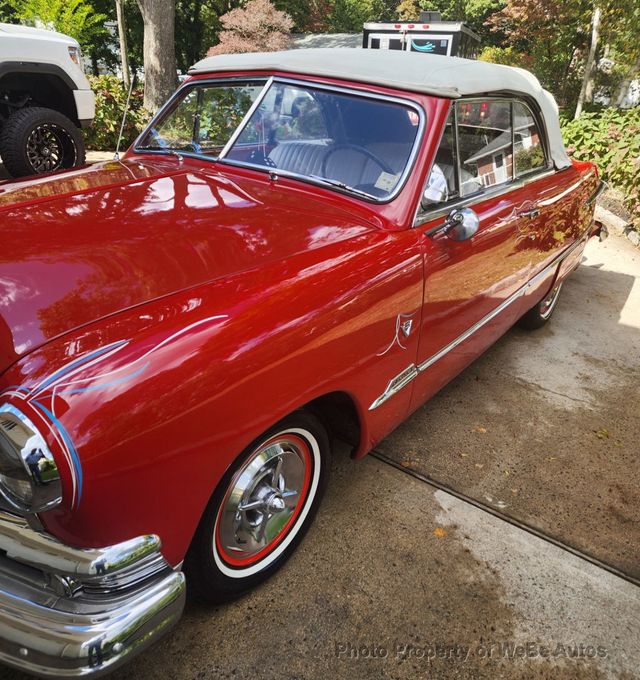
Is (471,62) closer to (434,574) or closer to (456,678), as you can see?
(434,574)

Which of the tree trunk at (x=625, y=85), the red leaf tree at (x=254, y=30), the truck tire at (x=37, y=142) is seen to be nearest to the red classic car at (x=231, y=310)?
the truck tire at (x=37, y=142)

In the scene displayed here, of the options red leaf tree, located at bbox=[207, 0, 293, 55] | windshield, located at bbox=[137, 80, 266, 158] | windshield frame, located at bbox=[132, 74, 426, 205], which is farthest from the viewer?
red leaf tree, located at bbox=[207, 0, 293, 55]

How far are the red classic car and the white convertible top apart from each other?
0.7 inches

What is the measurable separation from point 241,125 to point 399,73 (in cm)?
78

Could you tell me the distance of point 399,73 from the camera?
2340mm

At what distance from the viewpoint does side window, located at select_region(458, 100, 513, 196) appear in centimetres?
251

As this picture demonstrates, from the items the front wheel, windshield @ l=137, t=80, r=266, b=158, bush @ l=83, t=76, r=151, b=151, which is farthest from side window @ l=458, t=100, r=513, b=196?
bush @ l=83, t=76, r=151, b=151

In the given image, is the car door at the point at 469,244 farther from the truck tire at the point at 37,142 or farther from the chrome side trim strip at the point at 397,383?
the truck tire at the point at 37,142

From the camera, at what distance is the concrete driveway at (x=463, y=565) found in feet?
5.71

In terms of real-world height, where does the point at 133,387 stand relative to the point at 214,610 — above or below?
Answer: above

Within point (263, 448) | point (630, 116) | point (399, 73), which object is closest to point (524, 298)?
point (399, 73)

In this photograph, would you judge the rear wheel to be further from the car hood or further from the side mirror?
the car hood

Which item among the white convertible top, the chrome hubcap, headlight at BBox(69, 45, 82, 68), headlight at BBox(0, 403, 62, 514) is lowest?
the chrome hubcap

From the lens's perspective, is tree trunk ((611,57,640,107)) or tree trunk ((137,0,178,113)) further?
tree trunk ((611,57,640,107))
